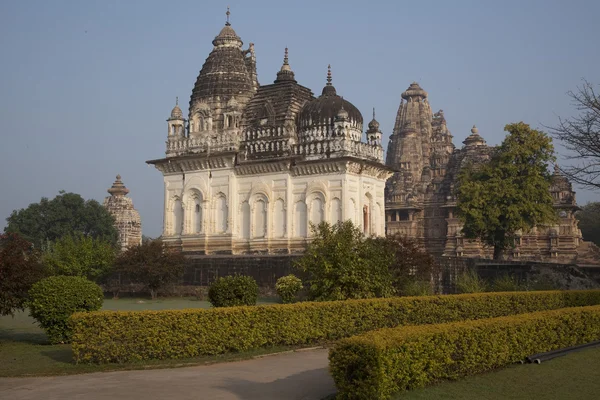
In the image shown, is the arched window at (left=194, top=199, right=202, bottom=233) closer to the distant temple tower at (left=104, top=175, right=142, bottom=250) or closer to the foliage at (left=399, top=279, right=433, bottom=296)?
the foliage at (left=399, top=279, right=433, bottom=296)

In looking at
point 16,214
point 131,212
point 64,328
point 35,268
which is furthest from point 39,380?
point 131,212

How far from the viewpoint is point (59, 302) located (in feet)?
53.9

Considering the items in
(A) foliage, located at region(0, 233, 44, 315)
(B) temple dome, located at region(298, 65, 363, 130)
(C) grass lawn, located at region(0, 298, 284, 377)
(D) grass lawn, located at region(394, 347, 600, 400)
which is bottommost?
(D) grass lawn, located at region(394, 347, 600, 400)

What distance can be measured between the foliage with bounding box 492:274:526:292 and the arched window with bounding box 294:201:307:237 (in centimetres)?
1039

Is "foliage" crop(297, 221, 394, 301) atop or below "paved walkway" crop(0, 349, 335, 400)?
atop

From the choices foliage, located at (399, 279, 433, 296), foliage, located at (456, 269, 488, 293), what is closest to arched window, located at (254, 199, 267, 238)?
foliage, located at (456, 269, 488, 293)

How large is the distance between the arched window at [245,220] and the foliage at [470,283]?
12028 millimetres

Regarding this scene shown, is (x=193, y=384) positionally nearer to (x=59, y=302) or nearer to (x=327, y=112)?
(x=59, y=302)

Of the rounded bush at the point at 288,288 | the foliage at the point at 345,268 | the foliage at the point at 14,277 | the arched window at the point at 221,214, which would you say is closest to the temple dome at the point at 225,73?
the arched window at the point at 221,214

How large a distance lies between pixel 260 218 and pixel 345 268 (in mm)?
16536

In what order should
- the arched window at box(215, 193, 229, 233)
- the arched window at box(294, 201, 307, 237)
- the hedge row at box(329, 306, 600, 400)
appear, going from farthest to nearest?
1. the arched window at box(215, 193, 229, 233)
2. the arched window at box(294, 201, 307, 237)
3. the hedge row at box(329, 306, 600, 400)

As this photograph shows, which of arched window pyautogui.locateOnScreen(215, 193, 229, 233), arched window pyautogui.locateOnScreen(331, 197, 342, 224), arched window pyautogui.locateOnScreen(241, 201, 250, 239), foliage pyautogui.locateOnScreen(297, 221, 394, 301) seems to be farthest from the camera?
arched window pyautogui.locateOnScreen(215, 193, 229, 233)

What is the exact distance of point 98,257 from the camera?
3334 cm

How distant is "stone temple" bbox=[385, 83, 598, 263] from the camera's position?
192 ft
